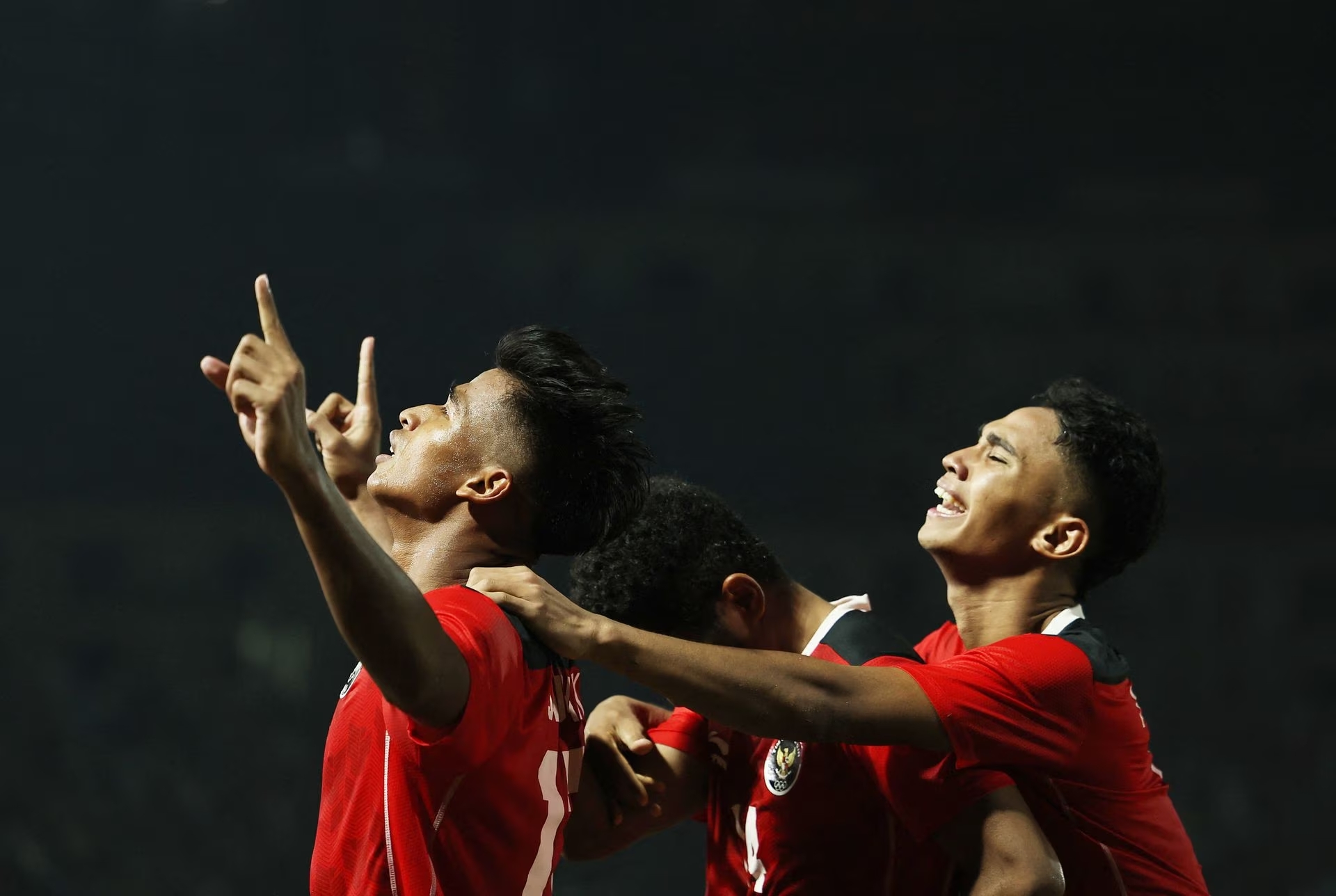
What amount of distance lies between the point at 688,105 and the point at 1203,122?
5.01 ft

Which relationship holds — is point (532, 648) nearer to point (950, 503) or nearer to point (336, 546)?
point (336, 546)

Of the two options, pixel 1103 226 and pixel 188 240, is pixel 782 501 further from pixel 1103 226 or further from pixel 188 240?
pixel 188 240

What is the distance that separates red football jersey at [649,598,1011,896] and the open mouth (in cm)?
21

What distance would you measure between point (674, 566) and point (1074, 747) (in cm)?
62

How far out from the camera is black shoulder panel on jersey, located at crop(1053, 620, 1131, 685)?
5.59 feet

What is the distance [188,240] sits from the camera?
344 centimetres

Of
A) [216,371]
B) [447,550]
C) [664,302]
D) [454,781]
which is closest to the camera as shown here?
[216,371]

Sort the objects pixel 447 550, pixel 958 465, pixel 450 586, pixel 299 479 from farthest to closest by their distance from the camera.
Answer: pixel 958 465
pixel 447 550
pixel 450 586
pixel 299 479

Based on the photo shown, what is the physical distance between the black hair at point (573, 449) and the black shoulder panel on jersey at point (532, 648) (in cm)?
20

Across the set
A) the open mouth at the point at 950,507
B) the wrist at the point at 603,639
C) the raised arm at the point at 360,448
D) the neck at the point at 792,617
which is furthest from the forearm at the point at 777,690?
the raised arm at the point at 360,448

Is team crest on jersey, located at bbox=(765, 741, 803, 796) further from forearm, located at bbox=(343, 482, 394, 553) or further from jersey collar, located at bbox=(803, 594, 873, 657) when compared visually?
→ forearm, located at bbox=(343, 482, 394, 553)

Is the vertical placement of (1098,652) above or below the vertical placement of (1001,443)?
below

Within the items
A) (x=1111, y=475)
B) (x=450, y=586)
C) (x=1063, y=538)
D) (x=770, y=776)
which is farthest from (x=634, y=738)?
(x=1111, y=475)

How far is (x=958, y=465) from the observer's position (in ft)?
6.52
